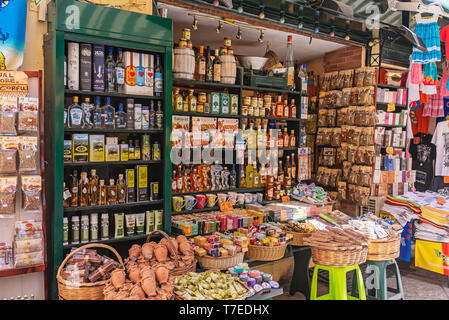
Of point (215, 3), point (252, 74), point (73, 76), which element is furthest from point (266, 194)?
point (73, 76)

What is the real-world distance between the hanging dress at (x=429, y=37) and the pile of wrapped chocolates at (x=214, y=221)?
10.2 feet

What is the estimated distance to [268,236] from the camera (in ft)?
11.9

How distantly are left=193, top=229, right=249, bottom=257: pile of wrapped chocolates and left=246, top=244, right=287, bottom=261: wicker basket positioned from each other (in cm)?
16

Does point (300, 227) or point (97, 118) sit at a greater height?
point (97, 118)

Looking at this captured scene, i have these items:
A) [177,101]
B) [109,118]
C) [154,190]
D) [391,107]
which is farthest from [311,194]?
[109,118]

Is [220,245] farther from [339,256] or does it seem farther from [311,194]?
[311,194]

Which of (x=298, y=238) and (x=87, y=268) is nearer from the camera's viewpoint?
(x=87, y=268)

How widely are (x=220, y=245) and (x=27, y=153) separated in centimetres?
168

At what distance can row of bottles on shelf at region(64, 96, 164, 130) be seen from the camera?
3.10m

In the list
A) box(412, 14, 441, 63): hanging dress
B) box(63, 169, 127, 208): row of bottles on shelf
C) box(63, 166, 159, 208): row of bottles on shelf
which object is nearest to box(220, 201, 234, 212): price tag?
box(63, 166, 159, 208): row of bottles on shelf

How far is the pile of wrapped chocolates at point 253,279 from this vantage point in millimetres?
2723

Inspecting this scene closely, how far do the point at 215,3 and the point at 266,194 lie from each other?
2264 mm

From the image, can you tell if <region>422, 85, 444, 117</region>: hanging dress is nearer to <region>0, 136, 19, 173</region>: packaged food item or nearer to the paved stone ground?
the paved stone ground

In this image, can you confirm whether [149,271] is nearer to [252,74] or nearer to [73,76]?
Result: [73,76]
